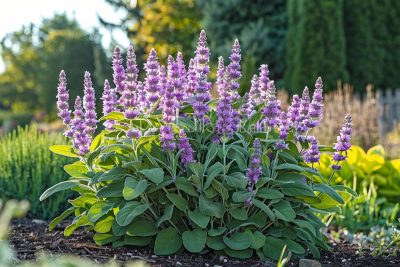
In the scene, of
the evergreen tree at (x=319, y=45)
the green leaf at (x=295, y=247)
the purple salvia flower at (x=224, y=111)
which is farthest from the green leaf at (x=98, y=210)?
the evergreen tree at (x=319, y=45)

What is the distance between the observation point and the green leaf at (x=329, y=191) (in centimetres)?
334

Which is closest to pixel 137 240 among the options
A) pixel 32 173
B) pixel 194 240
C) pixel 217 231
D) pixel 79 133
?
pixel 194 240

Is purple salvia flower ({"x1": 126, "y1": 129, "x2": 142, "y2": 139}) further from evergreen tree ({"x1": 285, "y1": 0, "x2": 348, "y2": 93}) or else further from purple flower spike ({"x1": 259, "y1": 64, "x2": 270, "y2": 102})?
evergreen tree ({"x1": 285, "y1": 0, "x2": 348, "y2": 93})

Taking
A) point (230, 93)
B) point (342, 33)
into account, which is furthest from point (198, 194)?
point (342, 33)

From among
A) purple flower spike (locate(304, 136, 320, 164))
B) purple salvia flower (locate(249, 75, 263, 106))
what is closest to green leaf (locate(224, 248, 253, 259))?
purple flower spike (locate(304, 136, 320, 164))

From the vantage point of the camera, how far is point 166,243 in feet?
10.8

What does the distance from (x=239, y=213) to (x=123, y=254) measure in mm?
628

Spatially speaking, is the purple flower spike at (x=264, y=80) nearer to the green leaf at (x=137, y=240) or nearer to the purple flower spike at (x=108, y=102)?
the purple flower spike at (x=108, y=102)

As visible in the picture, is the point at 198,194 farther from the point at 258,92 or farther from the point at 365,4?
the point at 365,4

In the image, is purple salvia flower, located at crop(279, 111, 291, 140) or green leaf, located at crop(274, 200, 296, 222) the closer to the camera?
green leaf, located at crop(274, 200, 296, 222)

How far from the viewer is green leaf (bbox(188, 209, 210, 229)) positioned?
313 centimetres

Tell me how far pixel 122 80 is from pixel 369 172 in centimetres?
304

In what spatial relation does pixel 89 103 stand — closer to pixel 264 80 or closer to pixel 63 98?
pixel 63 98

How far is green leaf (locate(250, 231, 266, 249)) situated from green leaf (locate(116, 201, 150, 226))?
23.0 inches
